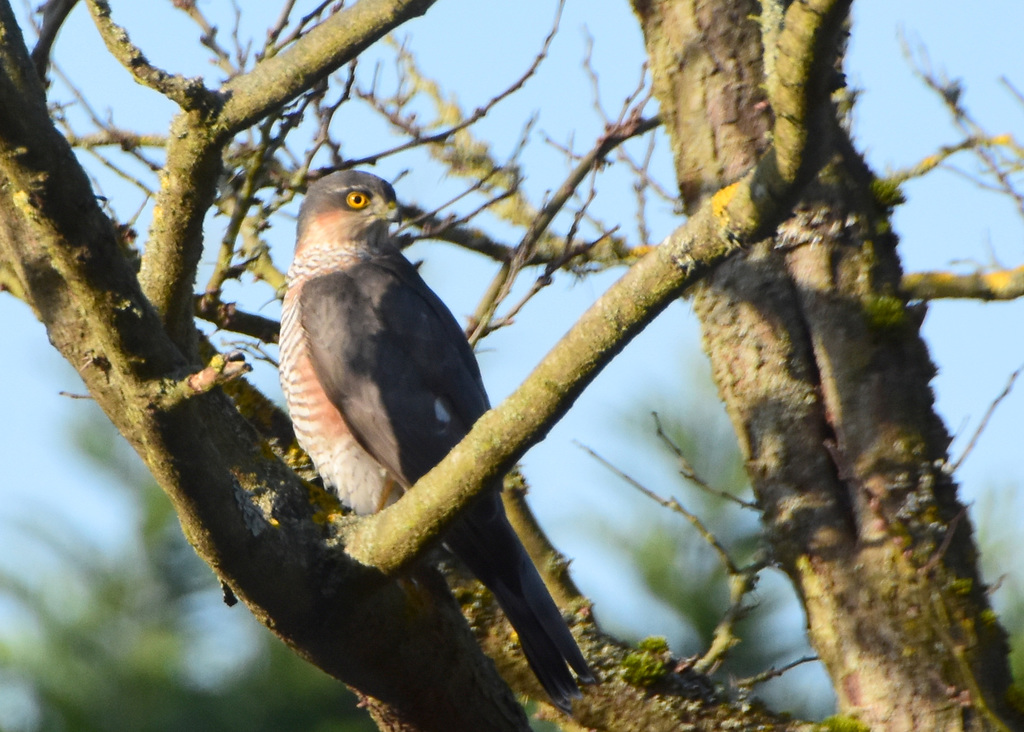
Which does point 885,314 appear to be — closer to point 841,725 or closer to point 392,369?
point 841,725

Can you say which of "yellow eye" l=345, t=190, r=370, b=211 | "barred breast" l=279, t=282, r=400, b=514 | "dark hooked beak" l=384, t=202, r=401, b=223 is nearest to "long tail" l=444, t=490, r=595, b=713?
"barred breast" l=279, t=282, r=400, b=514

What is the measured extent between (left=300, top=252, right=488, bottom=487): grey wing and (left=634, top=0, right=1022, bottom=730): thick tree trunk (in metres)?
0.99

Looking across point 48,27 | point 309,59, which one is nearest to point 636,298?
point 309,59

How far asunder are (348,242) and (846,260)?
7.11 feet

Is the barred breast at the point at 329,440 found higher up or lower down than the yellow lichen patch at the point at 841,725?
higher up

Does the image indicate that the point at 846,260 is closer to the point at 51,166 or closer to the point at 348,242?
the point at 348,242

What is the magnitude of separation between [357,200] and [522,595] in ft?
7.29

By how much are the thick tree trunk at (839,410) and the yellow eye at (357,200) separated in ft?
4.68

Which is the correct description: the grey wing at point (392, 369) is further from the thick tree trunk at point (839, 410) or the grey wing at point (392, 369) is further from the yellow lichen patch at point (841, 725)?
the yellow lichen patch at point (841, 725)

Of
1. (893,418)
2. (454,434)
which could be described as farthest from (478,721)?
(893,418)

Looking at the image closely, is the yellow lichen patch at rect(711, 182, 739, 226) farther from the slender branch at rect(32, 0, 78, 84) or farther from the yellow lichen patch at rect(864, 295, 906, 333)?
the yellow lichen patch at rect(864, 295, 906, 333)

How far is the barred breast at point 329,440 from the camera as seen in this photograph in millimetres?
4055

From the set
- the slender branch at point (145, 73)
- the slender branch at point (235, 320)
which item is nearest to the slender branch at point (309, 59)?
the slender branch at point (145, 73)

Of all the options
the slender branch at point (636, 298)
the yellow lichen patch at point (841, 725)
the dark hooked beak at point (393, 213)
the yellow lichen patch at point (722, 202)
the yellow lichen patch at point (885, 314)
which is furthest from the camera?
the dark hooked beak at point (393, 213)
